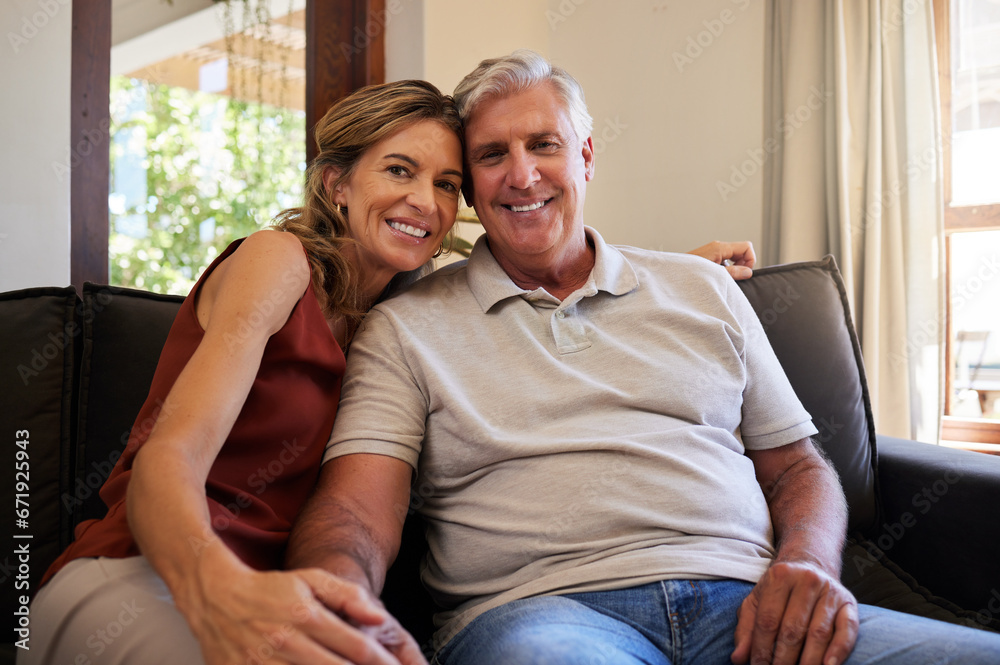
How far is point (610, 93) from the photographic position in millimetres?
3027

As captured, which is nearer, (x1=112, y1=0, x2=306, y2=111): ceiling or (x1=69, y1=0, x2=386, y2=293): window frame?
(x1=69, y1=0, x2=386, y2=293): window frame

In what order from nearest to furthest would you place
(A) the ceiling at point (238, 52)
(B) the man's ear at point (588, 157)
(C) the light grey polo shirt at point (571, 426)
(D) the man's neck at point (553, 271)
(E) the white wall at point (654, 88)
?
1. (C) the light grey polo shirt at point (571, 426)
2. (D) the man's neck at point (553, 271)
3. (B) the man's ear at point (588, 157)
4. (A) the ceiling at point (238, 52)
5. (E) the white wall at point (654, 88)

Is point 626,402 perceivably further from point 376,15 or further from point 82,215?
point 376,15

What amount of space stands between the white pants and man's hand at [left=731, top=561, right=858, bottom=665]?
2.36ft

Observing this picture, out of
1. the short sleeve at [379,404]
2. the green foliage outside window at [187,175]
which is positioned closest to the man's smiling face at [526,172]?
the short sleeve at [379,404]

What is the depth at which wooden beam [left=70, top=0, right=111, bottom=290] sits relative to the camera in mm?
1909

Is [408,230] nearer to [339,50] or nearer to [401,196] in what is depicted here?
[401,196]

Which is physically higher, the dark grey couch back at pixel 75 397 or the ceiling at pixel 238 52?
the ceiling at pixel 238 52

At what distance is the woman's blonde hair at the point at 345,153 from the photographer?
4.25 feet

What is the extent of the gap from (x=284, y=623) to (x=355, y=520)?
1.01ft

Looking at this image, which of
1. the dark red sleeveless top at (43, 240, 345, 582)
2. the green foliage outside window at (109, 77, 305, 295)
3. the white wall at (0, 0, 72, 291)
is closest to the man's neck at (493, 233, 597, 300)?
the dark red sleeveless top at (43, 240, 345, 582)

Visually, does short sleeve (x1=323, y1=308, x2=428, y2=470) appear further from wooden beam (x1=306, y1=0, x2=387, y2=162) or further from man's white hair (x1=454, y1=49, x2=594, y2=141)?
wooden beam (x1=306, y1=0, x2=387, y2=162)

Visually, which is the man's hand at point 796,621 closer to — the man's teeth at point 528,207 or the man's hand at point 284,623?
the man's hand at point 284,623

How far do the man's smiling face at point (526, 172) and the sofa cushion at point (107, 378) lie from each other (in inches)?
25.3
